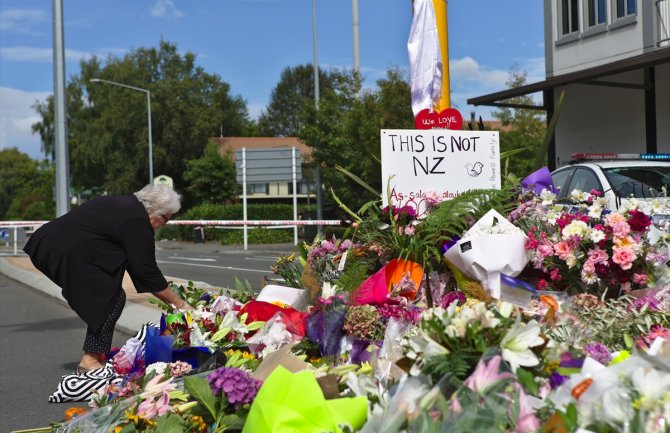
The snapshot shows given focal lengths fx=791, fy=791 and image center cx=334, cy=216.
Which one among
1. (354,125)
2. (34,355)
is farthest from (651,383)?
(354,125)

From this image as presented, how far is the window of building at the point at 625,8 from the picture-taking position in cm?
1761

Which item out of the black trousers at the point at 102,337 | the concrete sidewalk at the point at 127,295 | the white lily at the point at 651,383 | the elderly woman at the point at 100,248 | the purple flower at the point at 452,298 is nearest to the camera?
the white lily at the point at 651,383

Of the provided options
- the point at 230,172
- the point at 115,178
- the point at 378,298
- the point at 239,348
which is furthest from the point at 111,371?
the point at 115,178

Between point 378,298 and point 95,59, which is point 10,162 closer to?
point 95,59

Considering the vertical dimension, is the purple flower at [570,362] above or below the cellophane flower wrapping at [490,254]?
below

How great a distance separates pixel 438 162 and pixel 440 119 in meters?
0.97

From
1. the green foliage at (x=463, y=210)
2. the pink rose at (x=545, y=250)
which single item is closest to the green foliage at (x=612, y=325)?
the pink rose at (x=545, y=250)

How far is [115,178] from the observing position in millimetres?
53031

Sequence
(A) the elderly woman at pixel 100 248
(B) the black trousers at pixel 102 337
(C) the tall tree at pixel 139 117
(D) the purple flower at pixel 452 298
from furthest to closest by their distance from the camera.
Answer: (C) the tall tree at pixel 139 117, (B) the black trousers at pixel 102 337, (A) the elderly woman at pixel 100 248, (D) the purple flower at pixel 452 298

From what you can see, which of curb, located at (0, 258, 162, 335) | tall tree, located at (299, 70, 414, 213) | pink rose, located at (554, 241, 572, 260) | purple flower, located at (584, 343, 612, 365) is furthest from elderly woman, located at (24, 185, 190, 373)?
tall tree, located at (299, 70, 414, 213)

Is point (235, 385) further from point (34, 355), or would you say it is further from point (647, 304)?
point (34, 355)

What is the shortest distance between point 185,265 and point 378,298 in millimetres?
18242

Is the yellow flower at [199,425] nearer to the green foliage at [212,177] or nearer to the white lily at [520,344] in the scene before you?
the white lily at [520,344]

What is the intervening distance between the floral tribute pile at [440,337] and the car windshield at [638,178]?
5034 millimetres
